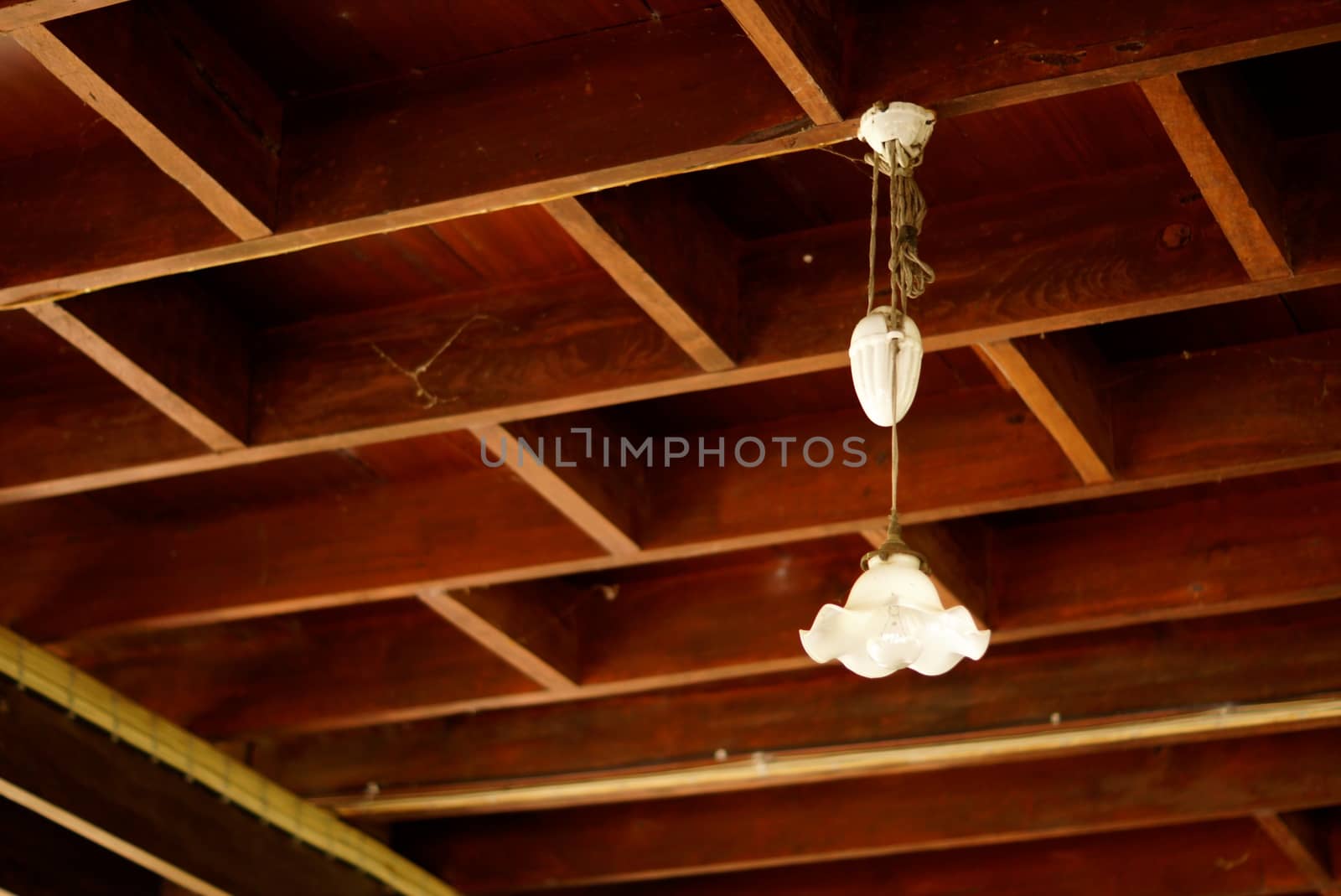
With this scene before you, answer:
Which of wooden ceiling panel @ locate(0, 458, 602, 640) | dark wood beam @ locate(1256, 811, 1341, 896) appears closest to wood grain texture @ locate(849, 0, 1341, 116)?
wooden ceiling panel @ locate(0, 458, 602, 640)

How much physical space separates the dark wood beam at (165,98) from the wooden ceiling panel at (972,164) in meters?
0.75

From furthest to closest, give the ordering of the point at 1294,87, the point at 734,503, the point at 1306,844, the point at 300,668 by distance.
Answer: the point at 1306,844
the point at 300,668
the point at 734,503
the point at 1294,87

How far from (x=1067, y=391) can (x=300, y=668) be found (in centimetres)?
206

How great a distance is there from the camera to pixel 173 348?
324cm

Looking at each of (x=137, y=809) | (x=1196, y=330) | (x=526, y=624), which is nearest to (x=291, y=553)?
(x=526, y=624)

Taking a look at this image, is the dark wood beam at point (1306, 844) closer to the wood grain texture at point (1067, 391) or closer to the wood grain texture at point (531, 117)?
the wood grain texture at point (1067, 391)

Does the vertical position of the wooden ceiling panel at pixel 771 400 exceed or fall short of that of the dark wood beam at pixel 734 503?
it exceeds it

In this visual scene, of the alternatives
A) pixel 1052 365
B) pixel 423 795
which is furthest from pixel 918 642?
pixel 423 795

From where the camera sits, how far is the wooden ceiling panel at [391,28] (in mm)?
2689

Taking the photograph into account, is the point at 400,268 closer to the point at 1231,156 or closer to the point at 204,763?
the point at 1231,156

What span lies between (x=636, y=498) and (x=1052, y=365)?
90cm

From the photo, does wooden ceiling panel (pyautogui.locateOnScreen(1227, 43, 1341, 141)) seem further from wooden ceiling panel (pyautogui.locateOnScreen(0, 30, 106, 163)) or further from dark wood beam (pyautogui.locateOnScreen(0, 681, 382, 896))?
dark wood beam (pyautogui.locateOnScreen(0, 681, 382, 896))

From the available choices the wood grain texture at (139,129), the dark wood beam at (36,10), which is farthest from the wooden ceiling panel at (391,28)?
the dark wood beam at (36,10)

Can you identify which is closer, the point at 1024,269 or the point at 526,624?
the point at 1024,269
